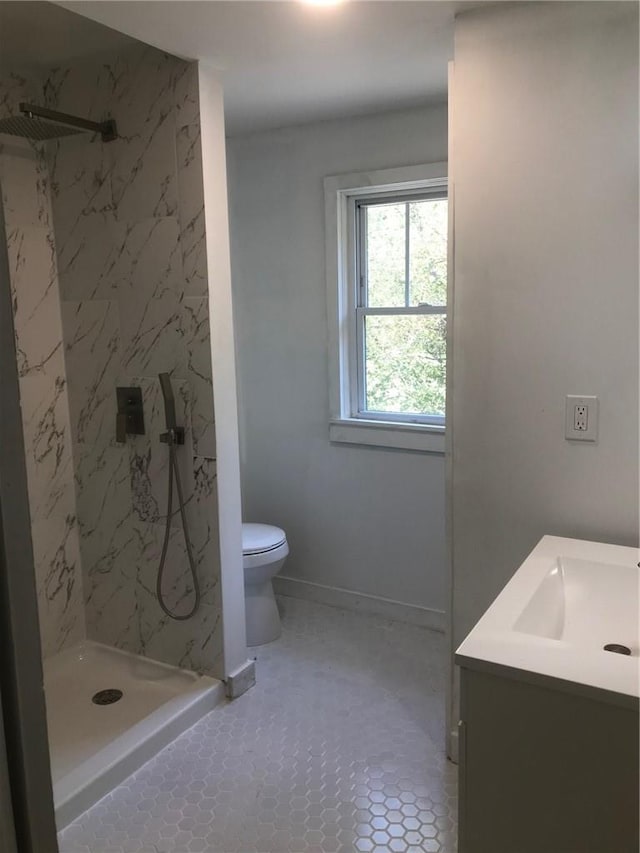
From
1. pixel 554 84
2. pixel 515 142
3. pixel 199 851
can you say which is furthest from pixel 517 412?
pixel 199 851

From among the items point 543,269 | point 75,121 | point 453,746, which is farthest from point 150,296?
point 453,746

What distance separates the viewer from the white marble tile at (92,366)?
2.75 metres

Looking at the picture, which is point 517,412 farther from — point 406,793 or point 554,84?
point 406,793

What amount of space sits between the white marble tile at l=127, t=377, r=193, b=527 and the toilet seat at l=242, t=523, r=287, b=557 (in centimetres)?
45

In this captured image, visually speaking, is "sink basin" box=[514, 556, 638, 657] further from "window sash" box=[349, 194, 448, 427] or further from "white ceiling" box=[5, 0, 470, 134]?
"white ceiling" box=[5, 0, 470, 134]

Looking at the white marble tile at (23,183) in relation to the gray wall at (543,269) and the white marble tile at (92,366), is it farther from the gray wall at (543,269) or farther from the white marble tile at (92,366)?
the gray wall at (543,269)

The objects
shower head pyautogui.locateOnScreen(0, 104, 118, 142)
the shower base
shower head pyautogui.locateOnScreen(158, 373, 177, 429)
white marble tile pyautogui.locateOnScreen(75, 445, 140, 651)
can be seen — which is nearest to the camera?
the shower base

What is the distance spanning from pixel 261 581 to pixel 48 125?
6.51 ft

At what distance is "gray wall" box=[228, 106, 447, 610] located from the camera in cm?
318

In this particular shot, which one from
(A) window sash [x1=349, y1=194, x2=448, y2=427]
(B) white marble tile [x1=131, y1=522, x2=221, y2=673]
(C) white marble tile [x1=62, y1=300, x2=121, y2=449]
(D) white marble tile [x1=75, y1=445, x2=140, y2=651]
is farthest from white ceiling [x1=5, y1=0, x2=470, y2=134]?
(B) white marble tile [x1=131, y1=522, x2=221, y2=673]

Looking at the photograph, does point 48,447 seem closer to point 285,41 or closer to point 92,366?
point 92,366

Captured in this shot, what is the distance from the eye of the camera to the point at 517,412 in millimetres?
2092

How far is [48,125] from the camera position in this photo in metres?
2.37

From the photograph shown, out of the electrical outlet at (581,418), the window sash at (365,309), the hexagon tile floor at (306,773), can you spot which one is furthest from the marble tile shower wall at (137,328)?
the electrical outlet at (581,418)
